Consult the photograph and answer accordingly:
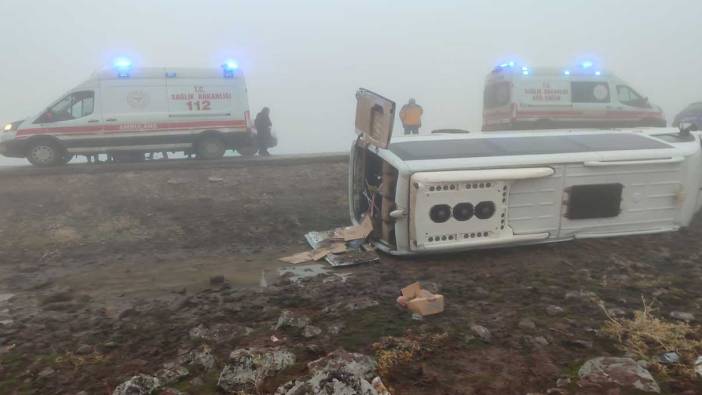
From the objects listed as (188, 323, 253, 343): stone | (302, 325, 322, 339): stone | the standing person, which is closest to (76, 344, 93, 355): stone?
(188, 323, 253, 343): stone

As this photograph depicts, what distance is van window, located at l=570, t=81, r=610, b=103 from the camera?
15727 millimetres

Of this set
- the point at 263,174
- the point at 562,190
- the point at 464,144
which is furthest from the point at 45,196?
the point at 562,190

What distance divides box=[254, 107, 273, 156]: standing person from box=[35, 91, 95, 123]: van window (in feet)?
14.6

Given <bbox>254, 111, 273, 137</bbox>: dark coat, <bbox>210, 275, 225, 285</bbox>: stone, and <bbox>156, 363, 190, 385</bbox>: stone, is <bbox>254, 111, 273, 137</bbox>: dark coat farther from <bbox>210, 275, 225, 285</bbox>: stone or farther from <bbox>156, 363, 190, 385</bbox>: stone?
<bbox>156, 363, 190, 385</bbox>: stone

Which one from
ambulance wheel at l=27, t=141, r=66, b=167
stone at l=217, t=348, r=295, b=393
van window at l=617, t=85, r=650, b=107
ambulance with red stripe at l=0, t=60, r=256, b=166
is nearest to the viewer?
stone at l=217, t=348, r=295, b=393

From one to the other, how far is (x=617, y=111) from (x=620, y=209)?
11.2 metres

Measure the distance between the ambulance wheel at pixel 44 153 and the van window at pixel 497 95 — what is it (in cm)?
1231

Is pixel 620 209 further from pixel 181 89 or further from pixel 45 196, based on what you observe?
pixel 181 89

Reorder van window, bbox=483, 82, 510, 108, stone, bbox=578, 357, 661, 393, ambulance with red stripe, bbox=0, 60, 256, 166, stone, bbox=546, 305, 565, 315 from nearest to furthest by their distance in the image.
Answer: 1. stone, bbox=578, 357, 661, 393
2. stone, bbox=546, 305, 565, 315
3. ambulance with red stripe, bbox=0, 60, 256, 166
4. van window, bbox=483, 82, 510, 108

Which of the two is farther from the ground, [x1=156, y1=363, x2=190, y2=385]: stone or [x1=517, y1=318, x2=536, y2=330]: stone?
[x1=517, y1=318, x2=536, y2=330]: stone

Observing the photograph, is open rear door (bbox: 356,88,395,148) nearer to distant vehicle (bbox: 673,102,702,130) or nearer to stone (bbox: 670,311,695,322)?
stone (bbox: 670,311,695,322)

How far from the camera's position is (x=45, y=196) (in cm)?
938

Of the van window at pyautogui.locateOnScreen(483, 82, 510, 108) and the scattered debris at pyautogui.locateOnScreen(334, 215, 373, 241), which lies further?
the van window at pyautogui.locateOnScreen(483, 82, 510, 108)

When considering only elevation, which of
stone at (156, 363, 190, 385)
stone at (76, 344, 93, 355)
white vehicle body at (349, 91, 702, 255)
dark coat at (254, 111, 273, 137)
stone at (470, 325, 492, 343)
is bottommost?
stone at (76, 344, 93, 355)
